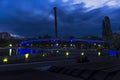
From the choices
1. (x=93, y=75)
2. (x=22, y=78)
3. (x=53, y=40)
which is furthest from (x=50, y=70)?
(x=53, y=40)

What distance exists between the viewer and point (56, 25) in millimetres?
128125

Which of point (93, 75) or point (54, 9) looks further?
point (54, 9)

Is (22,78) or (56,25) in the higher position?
(56,25)

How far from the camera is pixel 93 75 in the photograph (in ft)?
52.6

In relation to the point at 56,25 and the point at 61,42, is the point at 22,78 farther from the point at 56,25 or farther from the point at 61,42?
the point at 61,42

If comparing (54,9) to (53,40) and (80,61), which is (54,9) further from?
(80,61)

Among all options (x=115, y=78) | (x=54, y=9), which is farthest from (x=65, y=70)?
(x=54, y=9)

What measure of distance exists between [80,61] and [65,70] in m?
8.91

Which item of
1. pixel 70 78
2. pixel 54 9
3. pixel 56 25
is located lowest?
pixel 70 78

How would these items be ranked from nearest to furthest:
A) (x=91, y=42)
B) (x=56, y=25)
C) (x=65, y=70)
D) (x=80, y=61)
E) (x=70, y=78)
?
1. (x=70, y=78)
2. (x=65, y=70)
3. (x=80, y=61)
4. (x=56, y=25)
5. (x=91, y=42)

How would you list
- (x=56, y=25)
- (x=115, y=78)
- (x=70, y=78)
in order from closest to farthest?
(x=115, y=78), (x=70, y=78), (x=56, y=25)

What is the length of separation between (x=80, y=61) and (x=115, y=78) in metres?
14.6

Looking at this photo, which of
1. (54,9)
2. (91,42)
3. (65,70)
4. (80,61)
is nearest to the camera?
(65,70)

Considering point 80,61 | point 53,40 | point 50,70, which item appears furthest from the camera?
point 53,40
